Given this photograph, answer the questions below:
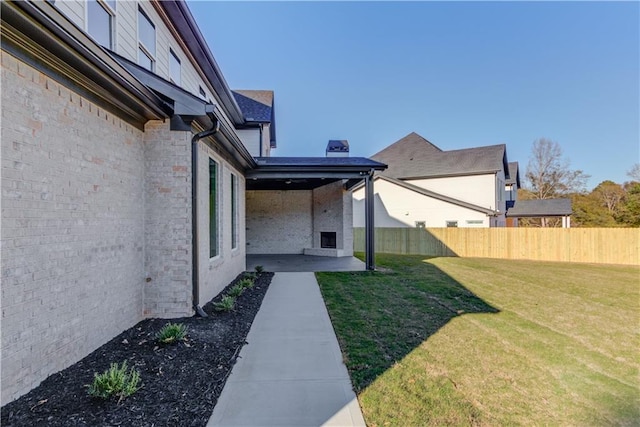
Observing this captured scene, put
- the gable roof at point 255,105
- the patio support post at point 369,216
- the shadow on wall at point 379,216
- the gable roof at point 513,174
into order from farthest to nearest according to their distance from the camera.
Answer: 1. the gable roof at point 513,174
2. the shadow on wall at point 379,216
3. the gable roof at point 255,105
4. the patio support post at point 369,216

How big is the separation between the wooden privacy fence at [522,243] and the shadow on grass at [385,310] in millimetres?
7777

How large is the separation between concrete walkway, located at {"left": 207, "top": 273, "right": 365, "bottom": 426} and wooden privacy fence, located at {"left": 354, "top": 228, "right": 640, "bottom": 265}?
44.2ft

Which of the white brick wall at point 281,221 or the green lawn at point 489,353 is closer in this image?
the green lawn at point 489,353

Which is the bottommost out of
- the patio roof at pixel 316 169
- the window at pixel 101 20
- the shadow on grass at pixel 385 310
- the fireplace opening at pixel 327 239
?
the shadow on grass at pixel 385 310

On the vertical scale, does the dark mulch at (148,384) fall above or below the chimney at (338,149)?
below

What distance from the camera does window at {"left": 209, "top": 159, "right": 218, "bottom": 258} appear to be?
6387 mm

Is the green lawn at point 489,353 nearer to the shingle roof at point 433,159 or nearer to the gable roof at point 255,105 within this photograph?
the gable roof at point 255,105

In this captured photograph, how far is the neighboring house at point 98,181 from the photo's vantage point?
8.38 feet

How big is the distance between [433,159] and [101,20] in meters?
23.2

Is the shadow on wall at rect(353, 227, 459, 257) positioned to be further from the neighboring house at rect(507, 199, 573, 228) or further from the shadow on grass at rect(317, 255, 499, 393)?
the neighboring house at rect(507, 199, 573, 228)

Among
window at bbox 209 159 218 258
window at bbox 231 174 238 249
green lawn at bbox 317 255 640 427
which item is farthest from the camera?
window at bbox 231 174 238 249

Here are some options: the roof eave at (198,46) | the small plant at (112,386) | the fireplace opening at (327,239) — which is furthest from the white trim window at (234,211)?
the fireplace opening at (327,239)

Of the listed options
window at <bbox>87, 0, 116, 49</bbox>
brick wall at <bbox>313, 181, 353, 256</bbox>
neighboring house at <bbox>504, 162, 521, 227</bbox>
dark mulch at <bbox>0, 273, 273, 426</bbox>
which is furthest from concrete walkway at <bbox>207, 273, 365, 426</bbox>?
neighboring house at <bbox>504, 162, 521, 227</bbox>

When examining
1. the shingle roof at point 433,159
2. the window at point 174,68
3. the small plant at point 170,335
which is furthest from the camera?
the shingle roof at point 433,159
